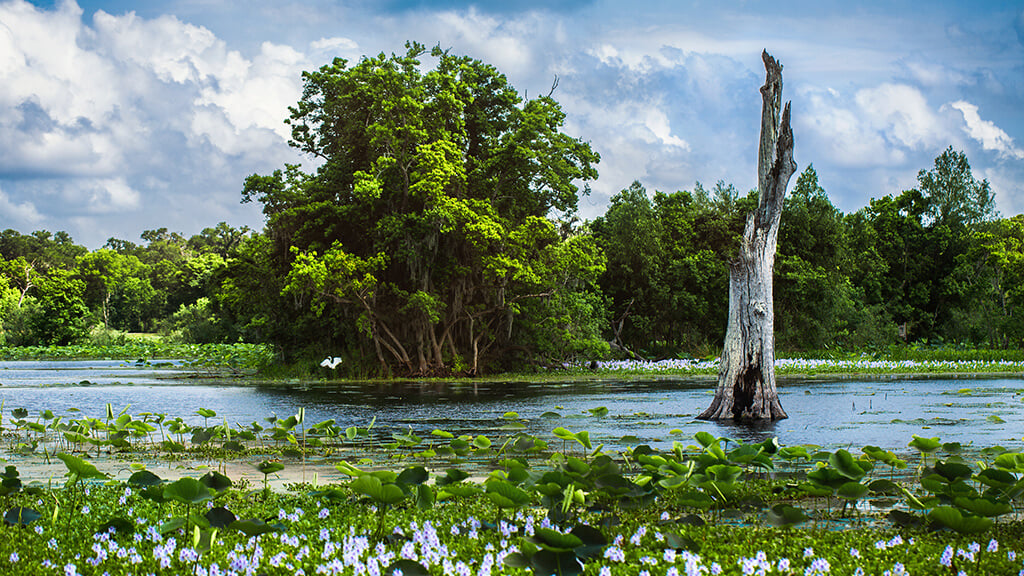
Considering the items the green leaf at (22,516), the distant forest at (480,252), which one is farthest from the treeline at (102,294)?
the green leaf at (22,516)

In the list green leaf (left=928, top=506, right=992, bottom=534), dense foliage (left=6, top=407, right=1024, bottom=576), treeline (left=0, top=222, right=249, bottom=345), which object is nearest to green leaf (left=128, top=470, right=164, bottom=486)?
dense foliage (left=6, top=407, right=1024, bottom=576)

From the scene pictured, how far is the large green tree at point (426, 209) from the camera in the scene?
82.1 ft

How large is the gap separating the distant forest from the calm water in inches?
136

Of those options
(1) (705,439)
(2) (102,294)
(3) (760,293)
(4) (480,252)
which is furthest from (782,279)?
(2) (102,294)

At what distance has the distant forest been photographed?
25469 mm

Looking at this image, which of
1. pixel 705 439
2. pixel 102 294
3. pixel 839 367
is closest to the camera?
pixel 705 439

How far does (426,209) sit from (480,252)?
2.72m

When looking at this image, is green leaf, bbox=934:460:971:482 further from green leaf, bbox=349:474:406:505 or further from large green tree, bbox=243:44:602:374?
large green tree, bbox=243:44:602:374

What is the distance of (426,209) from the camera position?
2462 centimetres

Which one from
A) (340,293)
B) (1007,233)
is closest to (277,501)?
(340,293)

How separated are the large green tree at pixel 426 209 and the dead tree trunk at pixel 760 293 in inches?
483

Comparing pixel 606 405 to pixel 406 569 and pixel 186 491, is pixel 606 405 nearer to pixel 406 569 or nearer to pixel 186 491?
pixel 186 491

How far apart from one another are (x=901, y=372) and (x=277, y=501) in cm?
2592

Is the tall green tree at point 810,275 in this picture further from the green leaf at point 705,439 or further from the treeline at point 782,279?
the green leaf at point 705,439
